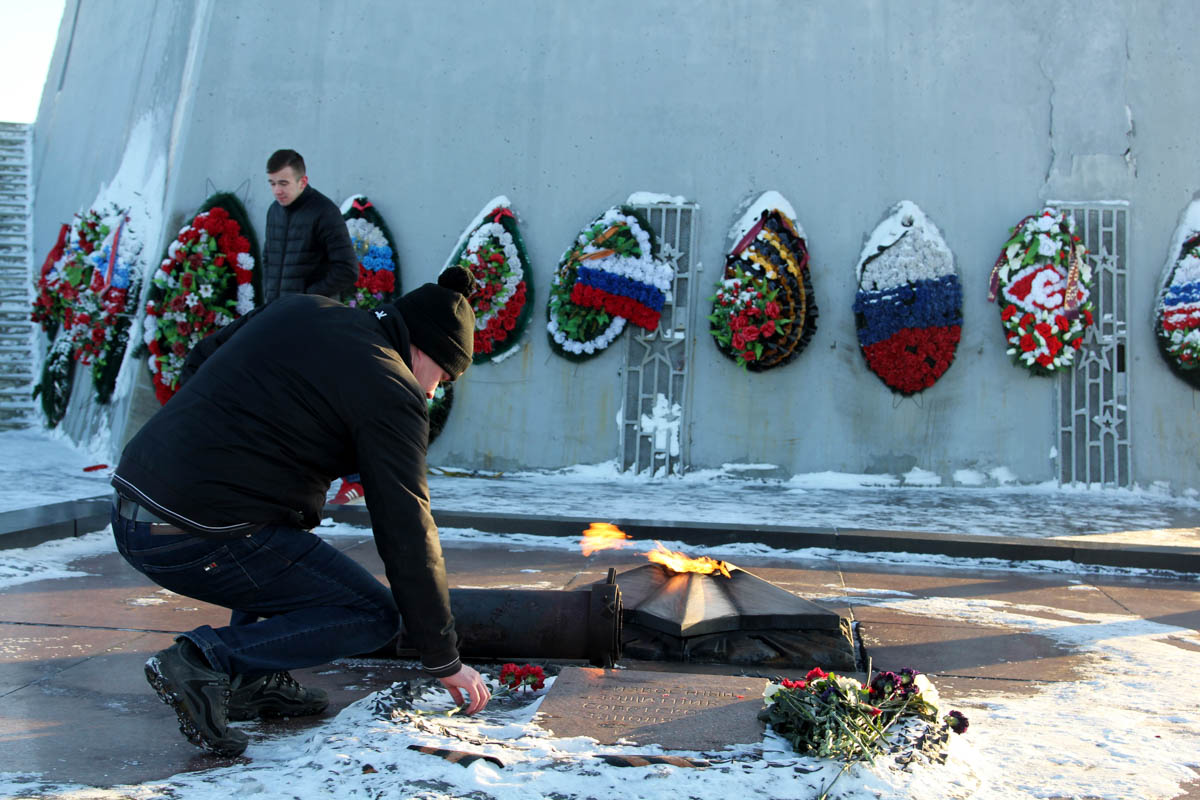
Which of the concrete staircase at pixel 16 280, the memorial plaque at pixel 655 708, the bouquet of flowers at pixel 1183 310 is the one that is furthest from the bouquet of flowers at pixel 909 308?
the concrete staircase at pixel 16 280

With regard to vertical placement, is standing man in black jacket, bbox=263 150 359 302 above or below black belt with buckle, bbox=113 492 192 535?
above

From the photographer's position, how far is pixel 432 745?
252cm

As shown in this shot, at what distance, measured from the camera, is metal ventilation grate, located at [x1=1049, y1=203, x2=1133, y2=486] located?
8.84m

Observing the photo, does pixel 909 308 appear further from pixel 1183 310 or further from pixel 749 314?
pixel 1183 310

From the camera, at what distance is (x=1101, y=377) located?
8.92 m

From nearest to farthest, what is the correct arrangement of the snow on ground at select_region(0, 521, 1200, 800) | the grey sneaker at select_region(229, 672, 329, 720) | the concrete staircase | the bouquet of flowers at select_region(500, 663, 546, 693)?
the snow on ground at select_region(0, 521, 1200, 800) < the grey sneaker at select_region(229, 672, 329, 720) < the bouquet of flowers at select_region(500, 663, 546, 693) < the concrete staircase

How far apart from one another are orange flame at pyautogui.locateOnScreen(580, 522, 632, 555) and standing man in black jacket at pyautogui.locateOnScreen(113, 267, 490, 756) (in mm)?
3366

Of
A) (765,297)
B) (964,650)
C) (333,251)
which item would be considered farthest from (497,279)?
(964,650)

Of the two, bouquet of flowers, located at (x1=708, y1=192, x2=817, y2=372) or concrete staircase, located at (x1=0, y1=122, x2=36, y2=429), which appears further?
concrete staircase, located at (x1=0, y1=122, x2=36, y2=429)

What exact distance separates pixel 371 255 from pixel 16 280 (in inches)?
241

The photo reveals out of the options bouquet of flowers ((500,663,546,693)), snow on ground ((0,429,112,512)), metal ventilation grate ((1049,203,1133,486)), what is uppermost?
metal ventilation grate ((1049,203,1133,486))

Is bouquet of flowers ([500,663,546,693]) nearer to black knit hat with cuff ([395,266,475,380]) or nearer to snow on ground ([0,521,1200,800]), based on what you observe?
snow on ground ([0,521,1200,800])

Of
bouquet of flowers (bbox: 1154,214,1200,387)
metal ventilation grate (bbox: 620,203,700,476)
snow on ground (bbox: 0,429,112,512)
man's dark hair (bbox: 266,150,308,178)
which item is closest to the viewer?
man's dark hair (bbox: 266,150,308,178)

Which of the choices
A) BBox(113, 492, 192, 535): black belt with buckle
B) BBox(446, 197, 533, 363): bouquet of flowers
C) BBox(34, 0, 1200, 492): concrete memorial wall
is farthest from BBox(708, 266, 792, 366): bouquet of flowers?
BBox(113, 492, 192, 535): black belt with buckle
